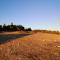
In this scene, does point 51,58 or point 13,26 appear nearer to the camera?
point 51,58

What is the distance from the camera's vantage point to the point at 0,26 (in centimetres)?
9381

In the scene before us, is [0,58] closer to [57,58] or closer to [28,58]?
[28,58]

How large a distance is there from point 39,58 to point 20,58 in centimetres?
110

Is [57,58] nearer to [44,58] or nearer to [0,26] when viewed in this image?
[44,58]

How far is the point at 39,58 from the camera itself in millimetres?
9891

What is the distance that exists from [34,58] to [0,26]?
8561 centimetres

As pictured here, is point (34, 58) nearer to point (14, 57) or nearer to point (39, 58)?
point (39, 58)

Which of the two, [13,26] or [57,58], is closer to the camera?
[57,58]

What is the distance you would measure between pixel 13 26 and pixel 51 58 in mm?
87309

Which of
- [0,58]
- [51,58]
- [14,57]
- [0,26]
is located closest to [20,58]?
[14,57]

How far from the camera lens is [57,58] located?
10125 millimetres

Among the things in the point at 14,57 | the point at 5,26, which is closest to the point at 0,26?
the point at 5,26

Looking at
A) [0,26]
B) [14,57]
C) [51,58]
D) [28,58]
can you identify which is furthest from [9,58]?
[0,26]

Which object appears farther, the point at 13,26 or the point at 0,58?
the point at 13,26
